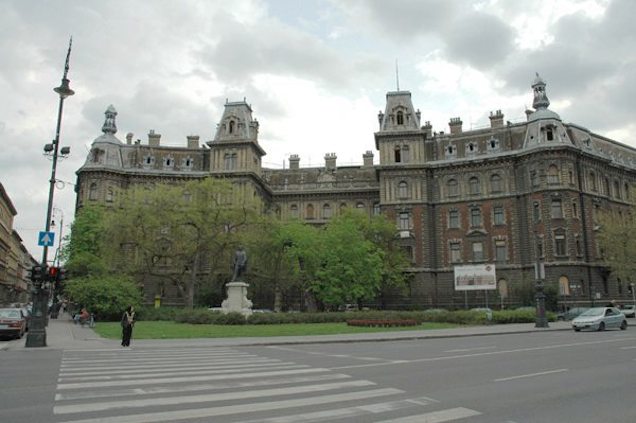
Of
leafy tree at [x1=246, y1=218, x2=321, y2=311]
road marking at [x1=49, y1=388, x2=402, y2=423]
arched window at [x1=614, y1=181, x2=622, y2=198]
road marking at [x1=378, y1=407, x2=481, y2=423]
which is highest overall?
arched window at [x1=614, y1=181, x2=622, y2=198]

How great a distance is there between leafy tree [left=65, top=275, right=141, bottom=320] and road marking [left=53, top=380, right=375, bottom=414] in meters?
39.4

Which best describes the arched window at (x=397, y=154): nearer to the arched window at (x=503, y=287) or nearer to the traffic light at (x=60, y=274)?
the arched window at (x=503, y=287)

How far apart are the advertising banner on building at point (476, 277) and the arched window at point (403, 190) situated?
53.0ft

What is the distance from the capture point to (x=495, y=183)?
66.4 metres

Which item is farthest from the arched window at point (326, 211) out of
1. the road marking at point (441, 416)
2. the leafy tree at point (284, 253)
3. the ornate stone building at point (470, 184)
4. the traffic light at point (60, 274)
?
the road marking at point (441, 416)

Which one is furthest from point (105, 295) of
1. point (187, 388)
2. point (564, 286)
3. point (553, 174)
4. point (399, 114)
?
point (553, 174)

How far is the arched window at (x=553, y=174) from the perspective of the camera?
6134 centimetres

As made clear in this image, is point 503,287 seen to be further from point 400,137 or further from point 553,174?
point 400,137

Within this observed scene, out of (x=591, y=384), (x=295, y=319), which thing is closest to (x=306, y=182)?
(x=295, y=319)

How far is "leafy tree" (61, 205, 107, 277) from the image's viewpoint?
58.3 meters

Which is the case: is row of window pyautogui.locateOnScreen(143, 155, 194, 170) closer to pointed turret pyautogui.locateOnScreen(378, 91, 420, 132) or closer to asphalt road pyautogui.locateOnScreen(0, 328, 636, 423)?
pointed turret pyautogui.locateOnScreen(378, 91, 420, 132)

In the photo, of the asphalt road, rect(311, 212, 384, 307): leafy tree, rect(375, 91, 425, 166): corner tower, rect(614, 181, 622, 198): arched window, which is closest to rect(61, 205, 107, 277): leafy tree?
rect(311, 212, 384, 307): leafy tree

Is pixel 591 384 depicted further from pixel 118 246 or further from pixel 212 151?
pixel 212 151

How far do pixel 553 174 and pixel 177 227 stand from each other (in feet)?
139
